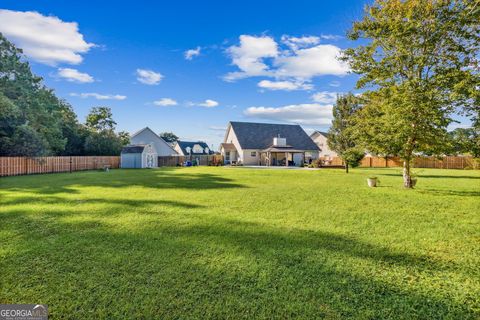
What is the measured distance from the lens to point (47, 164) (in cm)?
2173

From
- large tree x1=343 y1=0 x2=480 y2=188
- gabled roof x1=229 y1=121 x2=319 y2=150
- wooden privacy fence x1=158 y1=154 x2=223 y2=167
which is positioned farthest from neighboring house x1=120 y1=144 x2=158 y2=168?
large tree x1=343 y1=0 x2=480 y2=188

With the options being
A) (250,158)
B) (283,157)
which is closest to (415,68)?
(283,157)

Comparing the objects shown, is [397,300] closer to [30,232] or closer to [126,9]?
[30,232]

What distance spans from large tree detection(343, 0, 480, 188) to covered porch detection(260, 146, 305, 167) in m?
25.1

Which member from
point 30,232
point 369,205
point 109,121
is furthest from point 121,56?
point 109,121

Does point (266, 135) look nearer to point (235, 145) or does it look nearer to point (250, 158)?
point (250, 158)

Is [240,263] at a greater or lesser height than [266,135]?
lesser

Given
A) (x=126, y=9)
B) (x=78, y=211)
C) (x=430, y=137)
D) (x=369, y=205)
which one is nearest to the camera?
(x=78, y=211)

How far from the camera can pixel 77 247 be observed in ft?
12.9

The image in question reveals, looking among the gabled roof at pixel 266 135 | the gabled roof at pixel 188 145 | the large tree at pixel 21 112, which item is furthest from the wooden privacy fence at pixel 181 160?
the large tree at pixel 21 112

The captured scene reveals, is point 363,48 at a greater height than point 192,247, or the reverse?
point 363,48

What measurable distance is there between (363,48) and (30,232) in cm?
1323

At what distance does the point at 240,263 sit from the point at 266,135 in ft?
125

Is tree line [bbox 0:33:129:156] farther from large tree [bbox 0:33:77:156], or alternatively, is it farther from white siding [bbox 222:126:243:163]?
white siding [bbox 222:126:243:163]
